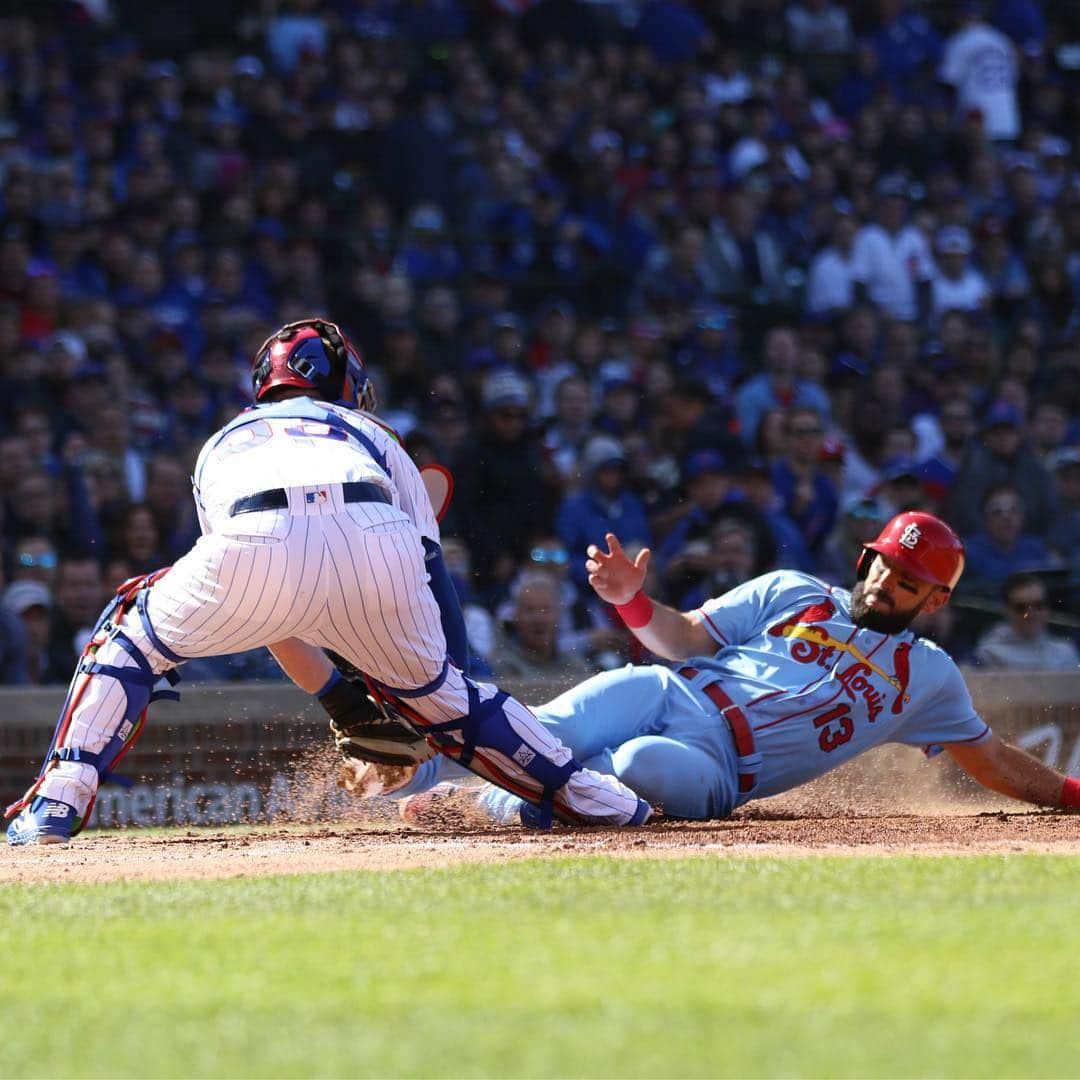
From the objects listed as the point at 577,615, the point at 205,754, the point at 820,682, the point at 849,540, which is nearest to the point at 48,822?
the point at 205,754

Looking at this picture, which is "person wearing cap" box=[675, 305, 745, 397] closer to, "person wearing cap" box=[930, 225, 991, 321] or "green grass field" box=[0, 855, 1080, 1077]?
"person wearing cap" box=[930, 225, 991, 321]

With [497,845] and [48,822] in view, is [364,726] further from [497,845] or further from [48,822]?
[48,822]

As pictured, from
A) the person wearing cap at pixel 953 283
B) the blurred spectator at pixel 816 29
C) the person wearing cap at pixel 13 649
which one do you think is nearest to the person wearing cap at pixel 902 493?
the person wearing cap at pixel 953 283

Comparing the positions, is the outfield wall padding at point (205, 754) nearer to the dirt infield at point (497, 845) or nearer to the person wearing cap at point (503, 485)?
the dirt infield at point (497, 845)

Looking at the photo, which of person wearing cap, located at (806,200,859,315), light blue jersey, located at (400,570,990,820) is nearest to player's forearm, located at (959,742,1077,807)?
light blue jersey, located at (400,570,990,820)

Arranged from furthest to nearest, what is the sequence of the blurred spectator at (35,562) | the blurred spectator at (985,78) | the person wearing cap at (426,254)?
the blurred spectator at (985,78) < the person wearing cap at (426,254) < the blurred spectator at (35,562)

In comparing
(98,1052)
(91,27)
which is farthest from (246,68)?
(98,1052)

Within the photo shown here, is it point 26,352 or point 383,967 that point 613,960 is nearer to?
point 383,967
